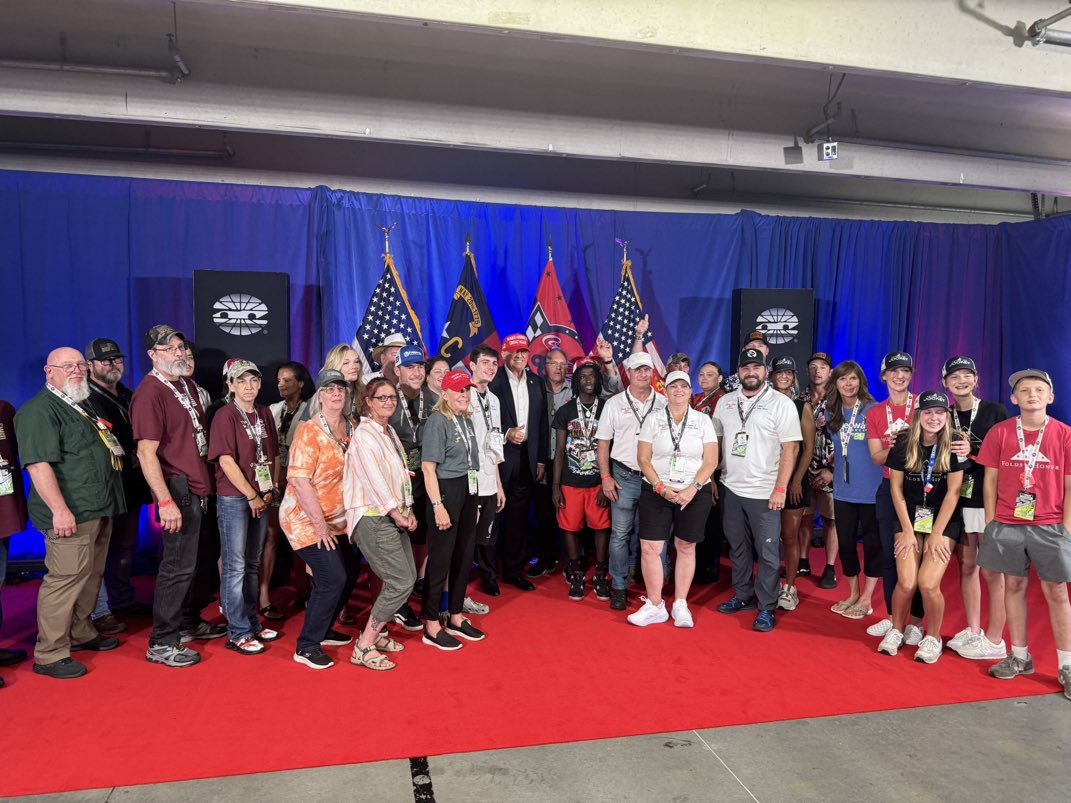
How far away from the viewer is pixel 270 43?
16.4ft

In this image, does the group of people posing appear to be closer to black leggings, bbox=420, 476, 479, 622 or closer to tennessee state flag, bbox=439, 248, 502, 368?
black leggings, bbox=420, 476, 479, 622

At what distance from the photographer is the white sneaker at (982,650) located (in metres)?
3.73

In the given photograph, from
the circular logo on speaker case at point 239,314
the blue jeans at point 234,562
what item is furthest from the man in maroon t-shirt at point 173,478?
the circular logo on speaker case at point 239,314

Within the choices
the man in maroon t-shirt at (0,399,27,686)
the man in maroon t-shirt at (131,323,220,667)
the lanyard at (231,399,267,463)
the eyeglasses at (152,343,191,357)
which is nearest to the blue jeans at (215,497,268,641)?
the man in maroon t-shirt at (131,323,220,667)

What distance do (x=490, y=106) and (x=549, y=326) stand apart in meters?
1.85

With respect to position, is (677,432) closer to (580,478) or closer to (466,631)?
(580,478)

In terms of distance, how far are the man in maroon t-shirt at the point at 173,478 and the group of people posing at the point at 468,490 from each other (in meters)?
0.01

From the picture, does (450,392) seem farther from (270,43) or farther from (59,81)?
(59,81)

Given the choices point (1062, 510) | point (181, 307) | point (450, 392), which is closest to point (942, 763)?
point (1062, 510)

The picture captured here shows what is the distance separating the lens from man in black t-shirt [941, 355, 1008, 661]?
369 centimetres

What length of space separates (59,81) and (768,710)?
5843 mm

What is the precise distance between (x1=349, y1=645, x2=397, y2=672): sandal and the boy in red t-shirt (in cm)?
310

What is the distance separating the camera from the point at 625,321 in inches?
246

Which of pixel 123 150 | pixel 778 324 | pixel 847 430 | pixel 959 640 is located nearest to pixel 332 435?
pixel 847 430
